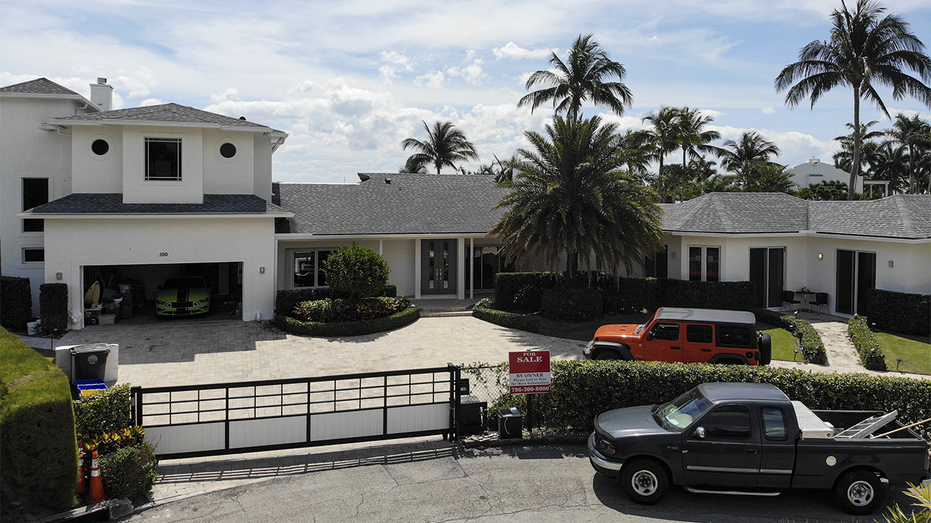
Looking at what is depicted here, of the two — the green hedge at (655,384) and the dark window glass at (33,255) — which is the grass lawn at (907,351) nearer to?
the green hedge at (655,384)

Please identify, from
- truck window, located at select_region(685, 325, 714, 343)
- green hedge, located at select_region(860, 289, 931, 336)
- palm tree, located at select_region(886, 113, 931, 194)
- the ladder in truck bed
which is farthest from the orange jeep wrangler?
palm tree, located at select_region(886, 113, 931, 194)

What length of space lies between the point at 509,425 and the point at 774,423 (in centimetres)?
433

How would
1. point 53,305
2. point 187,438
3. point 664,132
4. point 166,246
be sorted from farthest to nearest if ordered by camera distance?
1. point 664,132
2. point 166,246
3. point 53,305
4. point 187,438

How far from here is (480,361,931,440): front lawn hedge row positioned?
424 inches

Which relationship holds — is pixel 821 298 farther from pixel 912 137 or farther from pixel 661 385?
pixel 912 137

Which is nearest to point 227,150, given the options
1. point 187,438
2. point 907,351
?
point 187,438

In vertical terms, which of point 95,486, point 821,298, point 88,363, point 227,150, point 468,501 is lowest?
point 468,501

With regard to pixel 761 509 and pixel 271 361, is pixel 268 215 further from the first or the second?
pixel 761 509

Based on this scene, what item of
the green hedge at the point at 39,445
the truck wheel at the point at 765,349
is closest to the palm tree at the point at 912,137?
the truck wheel at the point at 765,349

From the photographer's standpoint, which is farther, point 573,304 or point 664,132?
point 664,132

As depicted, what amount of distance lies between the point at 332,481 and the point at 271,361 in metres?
7.58

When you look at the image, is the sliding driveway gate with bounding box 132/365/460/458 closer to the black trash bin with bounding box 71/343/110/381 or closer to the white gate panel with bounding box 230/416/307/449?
the white gate panel with bounding box 230/416/307/449

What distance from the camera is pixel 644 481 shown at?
345 inches

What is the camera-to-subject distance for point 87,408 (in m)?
9.27
